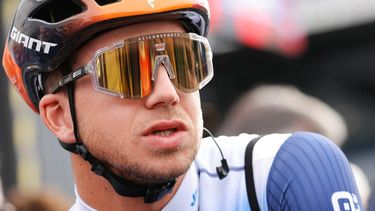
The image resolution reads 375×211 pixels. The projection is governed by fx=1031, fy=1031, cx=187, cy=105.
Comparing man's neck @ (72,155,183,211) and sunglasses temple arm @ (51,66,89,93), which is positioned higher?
sunglasses temple arm @ (51,66,89,93)

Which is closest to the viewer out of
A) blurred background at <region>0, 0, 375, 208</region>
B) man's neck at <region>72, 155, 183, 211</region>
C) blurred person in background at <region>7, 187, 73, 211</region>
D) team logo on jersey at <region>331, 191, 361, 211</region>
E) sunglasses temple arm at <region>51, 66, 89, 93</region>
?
team logo on jersey at <region>331, 191, 361, 211</region>

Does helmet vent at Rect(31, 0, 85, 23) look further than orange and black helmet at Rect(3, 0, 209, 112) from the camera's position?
Yes

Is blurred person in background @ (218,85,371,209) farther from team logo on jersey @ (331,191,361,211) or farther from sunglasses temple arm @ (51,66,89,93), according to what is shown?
→ sunglasses temple arm @ (51,66,89,93)

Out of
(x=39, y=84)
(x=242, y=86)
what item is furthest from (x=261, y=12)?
(x=39, y=84)

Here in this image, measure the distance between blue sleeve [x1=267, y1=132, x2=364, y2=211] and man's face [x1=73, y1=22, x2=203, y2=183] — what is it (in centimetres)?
36

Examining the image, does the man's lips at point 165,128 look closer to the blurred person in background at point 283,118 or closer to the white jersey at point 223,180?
the white jersey at point 223,180

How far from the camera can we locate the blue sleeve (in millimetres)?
4039

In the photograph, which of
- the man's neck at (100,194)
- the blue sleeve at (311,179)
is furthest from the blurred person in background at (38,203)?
the blue sleeve at (311,179)

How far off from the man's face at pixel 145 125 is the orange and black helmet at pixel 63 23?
0.08 m

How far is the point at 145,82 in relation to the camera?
4.08 m

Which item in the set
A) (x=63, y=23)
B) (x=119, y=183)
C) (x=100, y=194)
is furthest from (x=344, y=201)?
(x=63, y=23)

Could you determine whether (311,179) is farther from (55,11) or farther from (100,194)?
(55,11)

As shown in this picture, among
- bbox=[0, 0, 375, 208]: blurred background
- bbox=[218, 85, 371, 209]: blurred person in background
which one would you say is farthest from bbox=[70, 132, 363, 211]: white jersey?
bbox=[0, 0, 375, 208]: blurred background

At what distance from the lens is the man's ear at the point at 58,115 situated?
438 centimetres
